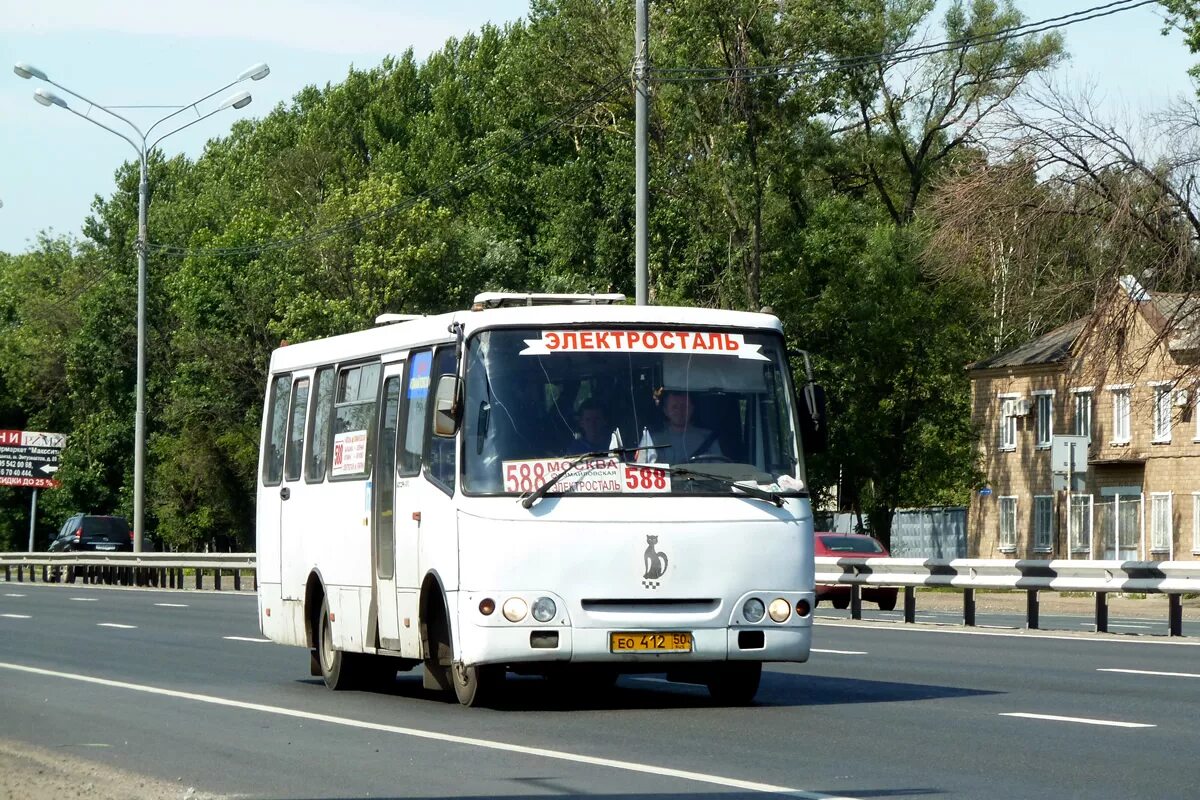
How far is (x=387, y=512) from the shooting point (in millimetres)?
15320

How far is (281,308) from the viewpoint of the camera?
76.2 metres

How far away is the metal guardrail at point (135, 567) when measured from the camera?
147 ft

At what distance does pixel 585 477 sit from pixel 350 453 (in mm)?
3180

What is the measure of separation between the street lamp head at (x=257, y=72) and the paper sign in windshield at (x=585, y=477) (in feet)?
120

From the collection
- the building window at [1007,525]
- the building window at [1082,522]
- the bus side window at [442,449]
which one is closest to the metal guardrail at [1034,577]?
the bus side window at [442,449]

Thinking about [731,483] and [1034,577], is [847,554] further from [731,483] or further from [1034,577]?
[731,483]

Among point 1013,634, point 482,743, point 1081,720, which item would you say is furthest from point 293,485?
point 1013,634

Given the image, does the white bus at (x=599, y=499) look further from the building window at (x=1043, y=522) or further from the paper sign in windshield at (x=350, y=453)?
the building window at (x=1043, y=522)

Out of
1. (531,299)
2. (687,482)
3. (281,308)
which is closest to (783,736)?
(687,482)

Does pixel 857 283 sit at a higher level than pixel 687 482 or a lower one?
higher

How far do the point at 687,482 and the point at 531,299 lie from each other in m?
2.64

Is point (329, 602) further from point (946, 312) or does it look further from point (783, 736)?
point (946, 312)

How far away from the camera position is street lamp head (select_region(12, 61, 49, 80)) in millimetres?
48953

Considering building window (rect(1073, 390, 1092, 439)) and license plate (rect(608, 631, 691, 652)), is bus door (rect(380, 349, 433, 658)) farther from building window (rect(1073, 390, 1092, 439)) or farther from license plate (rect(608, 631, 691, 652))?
building window (rect(1073, 390, 1092, 439))
